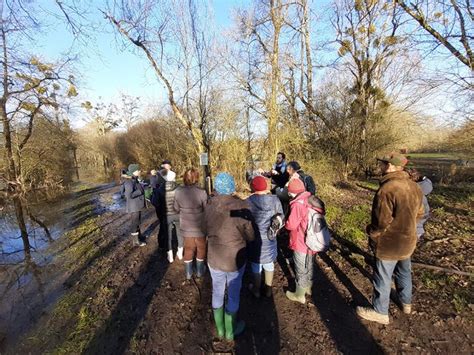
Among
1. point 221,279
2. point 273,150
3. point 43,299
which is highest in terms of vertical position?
point 273,150

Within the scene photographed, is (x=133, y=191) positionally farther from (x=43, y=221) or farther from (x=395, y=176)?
(x=43, y=221)

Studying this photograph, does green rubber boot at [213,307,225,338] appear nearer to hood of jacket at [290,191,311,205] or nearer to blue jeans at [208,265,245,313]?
blue jeans at [208,265,245,313]

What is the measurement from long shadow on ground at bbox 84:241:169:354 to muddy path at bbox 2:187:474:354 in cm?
1

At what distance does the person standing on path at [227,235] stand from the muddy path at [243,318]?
771 millimetres

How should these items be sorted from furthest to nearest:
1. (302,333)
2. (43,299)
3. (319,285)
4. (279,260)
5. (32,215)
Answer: (32,215)
(279,260)
(43,299)
(319,285)
(302,333)

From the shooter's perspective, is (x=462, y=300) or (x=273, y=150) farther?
(x=273, y=150)

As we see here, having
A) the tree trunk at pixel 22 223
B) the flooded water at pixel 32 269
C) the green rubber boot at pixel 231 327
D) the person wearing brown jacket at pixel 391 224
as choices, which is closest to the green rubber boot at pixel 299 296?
the person wearing brown jacket at pixel 391 224

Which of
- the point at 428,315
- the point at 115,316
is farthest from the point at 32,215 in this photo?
the point at 428,315

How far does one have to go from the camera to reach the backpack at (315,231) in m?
3.46

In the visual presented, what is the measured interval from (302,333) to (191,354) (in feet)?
4.34

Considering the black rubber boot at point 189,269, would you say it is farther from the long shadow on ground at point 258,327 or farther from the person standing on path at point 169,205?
the long shadow on ground at point 258,327

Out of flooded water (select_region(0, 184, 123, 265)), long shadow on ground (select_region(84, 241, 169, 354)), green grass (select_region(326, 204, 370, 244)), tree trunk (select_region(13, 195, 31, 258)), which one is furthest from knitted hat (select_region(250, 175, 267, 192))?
tree trunk (select_region(13, 195, 31, 258))

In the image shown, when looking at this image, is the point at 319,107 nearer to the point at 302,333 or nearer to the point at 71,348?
the point at 302,333

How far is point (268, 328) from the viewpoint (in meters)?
3.31
